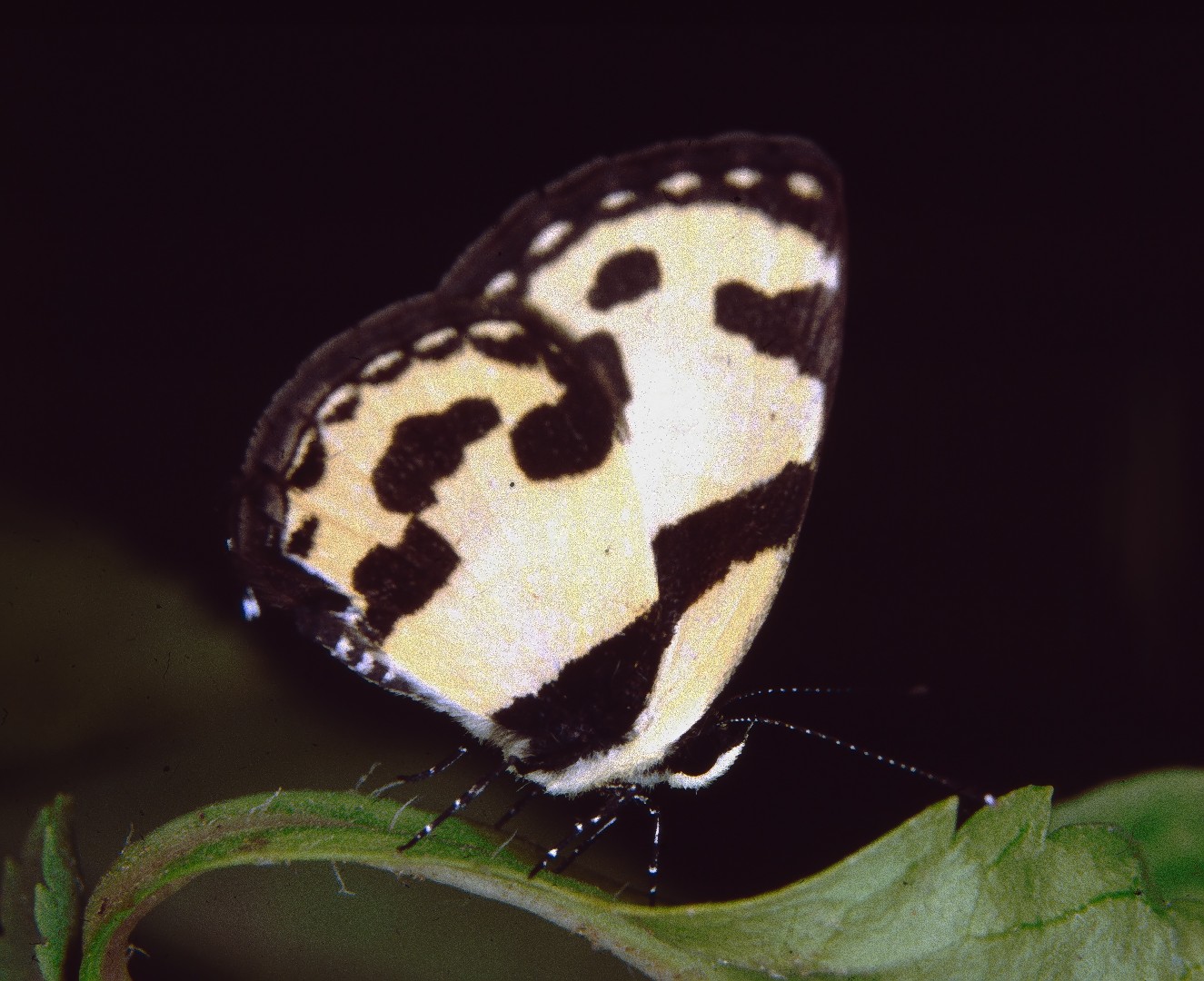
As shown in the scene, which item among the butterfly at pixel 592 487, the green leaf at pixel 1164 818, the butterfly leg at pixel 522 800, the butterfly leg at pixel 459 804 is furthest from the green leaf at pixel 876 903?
the butterfly at pixel 592 487

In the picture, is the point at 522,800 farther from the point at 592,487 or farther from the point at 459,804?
the point at 592,487

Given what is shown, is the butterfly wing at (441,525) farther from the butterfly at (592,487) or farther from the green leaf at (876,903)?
the green leaf at (876,903)

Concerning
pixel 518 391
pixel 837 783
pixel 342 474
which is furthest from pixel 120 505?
pixel 837 783

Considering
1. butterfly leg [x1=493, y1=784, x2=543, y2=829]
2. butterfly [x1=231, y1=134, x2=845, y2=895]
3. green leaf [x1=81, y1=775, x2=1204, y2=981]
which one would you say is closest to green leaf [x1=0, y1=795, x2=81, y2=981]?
green leaf [x1=81, y1=775, x2=1204, y2=981]

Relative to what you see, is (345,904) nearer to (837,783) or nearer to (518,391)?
(518,391)

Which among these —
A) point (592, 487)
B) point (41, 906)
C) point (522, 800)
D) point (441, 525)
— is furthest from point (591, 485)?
point (41, 906)
